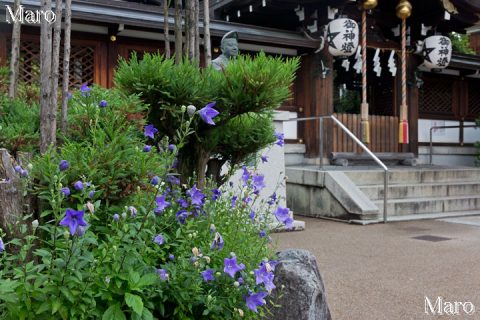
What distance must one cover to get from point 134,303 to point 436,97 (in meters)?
14.2

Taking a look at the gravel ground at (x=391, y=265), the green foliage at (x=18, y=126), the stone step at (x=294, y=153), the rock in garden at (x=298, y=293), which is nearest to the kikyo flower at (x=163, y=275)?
the rock in garden at (x=298, y=293)

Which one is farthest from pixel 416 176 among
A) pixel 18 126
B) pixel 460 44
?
pixel 460 44

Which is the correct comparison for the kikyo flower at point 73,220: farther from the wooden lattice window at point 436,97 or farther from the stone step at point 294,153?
the wooden lattice window at point 436,97

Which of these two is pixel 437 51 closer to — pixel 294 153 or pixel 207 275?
pixel 294 153

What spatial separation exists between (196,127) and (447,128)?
1274 cm

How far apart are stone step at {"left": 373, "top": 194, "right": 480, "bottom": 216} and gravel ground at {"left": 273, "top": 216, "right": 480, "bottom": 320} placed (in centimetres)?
58

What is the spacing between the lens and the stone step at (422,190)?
9156mm

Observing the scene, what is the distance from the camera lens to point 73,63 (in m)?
9.47

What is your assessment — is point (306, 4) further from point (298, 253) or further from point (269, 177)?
point (298, 253)

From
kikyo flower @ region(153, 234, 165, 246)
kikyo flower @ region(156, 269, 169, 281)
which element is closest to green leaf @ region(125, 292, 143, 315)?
kikyo flower @ region(156, 269, 169, 281)

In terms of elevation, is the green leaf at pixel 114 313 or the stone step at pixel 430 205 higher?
the green leaf at pixel 114 313

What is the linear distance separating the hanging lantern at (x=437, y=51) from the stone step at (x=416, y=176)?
9.02 feet

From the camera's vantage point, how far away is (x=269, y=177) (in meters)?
7.49

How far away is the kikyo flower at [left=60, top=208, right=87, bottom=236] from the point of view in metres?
1.70
